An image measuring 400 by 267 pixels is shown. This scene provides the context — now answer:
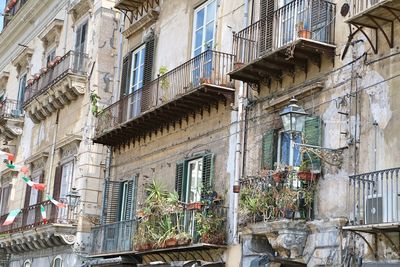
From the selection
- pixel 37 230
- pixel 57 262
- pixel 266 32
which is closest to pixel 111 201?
pixel 57 262

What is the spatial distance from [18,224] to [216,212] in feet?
39.3

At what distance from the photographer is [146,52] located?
21.3 m

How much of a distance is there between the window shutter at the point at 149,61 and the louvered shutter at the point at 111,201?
3.14 m

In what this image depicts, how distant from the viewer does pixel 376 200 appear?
11.4m

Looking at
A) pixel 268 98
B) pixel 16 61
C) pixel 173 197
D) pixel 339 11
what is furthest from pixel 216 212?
pixel 16 61

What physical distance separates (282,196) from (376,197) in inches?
84.4

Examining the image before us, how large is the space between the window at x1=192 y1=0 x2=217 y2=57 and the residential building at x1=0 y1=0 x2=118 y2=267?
513cm

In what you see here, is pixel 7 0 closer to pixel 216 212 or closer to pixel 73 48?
pixel 73 48

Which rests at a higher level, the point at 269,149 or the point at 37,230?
the point at 269,149

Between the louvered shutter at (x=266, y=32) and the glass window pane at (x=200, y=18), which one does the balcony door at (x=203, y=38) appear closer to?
the glass window pane at (x=200, y=18)

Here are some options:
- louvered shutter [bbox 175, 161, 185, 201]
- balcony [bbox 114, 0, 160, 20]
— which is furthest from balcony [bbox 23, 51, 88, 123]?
Result: louvered shutter [bbox 175, 161, 185, 201]

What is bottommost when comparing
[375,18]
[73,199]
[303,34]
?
[73,199]

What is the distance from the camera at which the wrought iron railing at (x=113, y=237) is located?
62.2 ft

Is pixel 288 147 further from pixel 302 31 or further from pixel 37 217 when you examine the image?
pixel 37 217
